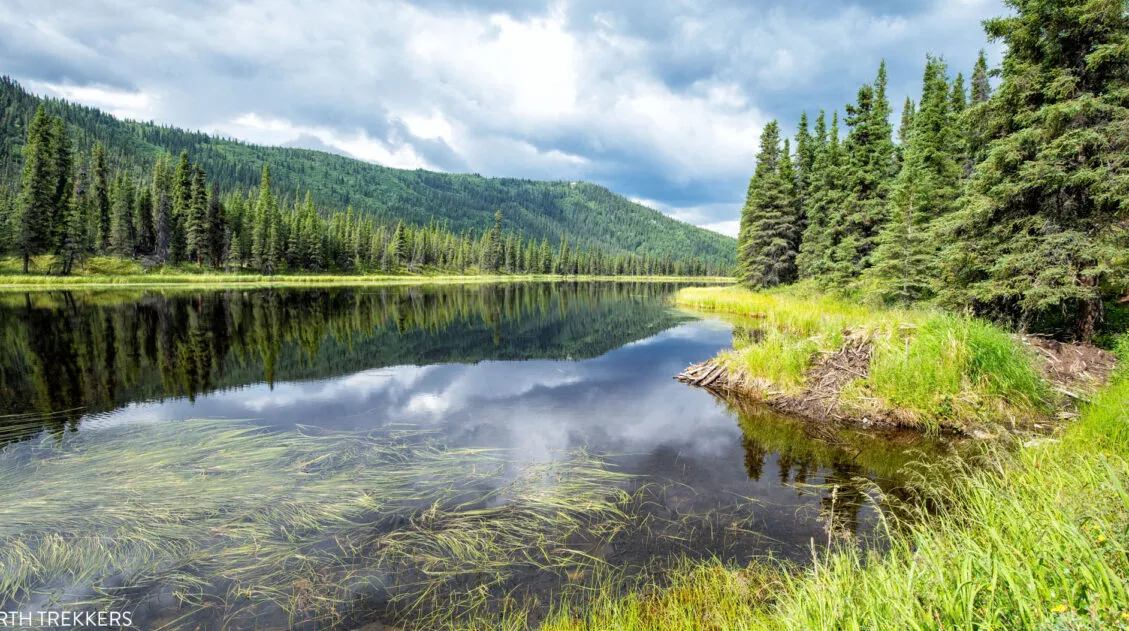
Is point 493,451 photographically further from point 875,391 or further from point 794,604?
point 875,391

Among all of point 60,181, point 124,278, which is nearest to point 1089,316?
point 124,278

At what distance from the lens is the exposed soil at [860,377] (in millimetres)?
10648

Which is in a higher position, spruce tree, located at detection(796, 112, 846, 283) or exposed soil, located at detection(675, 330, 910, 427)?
spruce tree, located at detection(796, 112, 846, 283)

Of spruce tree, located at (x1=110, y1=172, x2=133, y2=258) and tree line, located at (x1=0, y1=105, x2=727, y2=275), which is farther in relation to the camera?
spruce tree, located at (x1=110, y1=172, x2=133, y2=258)

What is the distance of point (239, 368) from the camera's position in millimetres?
15672

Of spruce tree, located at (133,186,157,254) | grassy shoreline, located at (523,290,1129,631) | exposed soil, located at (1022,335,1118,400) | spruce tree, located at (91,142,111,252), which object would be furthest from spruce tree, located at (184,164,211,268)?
exposed soil, located at (1022,335,1118,400)

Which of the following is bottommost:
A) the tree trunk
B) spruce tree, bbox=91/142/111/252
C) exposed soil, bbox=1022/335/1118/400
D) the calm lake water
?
the calm lake water

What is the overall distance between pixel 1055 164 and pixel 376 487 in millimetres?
19492

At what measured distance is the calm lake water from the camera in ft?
16.6

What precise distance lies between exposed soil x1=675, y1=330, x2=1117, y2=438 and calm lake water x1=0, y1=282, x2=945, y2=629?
2.83 feet

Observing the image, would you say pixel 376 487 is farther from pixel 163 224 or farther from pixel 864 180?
pixel 163 224

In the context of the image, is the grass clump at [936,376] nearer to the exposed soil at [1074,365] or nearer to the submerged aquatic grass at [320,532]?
the exposed soil at [1074,365]

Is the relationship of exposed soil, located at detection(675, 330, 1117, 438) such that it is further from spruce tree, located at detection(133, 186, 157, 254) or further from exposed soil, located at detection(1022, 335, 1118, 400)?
spruce tree, located at detection(133, 186, 157, 254)

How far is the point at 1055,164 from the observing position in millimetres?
13242
